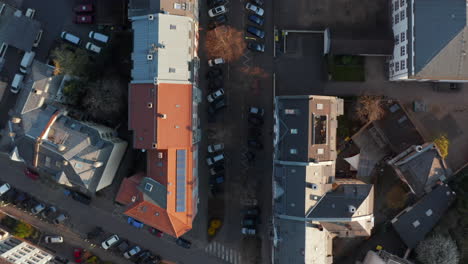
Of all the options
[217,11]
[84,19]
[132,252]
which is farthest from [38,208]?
[217,11]

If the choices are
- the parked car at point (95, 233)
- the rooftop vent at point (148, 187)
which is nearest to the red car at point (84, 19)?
the rooftop vent at point (148, 187)

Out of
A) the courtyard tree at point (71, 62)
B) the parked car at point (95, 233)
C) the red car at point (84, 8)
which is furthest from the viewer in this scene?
the parked car at point (95, 233)

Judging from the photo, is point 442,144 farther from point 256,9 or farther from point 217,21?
point 217,21

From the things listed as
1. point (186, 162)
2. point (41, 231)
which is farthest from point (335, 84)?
point (41, 231)

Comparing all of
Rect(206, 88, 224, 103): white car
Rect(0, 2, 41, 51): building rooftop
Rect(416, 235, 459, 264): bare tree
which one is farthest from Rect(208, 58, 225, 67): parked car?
Rect(416, 235, 459, 264): bare tree

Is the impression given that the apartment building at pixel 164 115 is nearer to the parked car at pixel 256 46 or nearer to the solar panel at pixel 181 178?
the solar panel at pixel 181 178

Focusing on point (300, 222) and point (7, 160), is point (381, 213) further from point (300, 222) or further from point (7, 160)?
point (7, 160)

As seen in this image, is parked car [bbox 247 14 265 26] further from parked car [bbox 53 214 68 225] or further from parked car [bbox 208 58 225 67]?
parked car [bbox 53 214 68 225]
